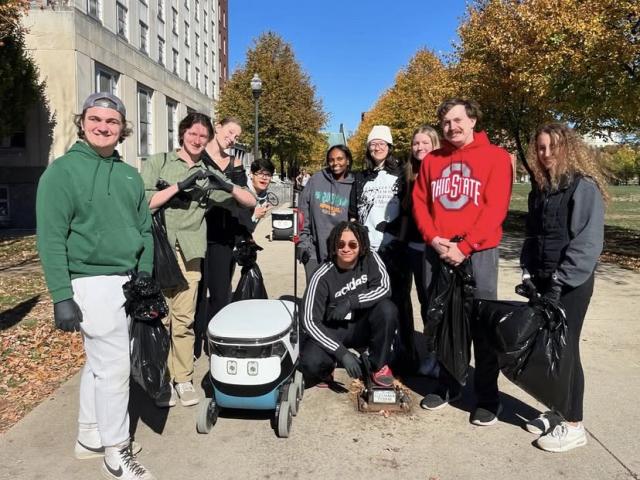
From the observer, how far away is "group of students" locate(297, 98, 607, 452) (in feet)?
10.1

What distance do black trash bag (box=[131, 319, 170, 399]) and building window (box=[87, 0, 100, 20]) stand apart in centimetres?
1758

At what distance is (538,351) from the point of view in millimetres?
2998

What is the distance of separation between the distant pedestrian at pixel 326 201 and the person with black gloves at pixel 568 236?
1516 mm

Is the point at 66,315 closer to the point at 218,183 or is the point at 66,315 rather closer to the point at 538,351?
the point at 218,183

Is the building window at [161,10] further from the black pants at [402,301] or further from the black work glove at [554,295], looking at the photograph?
the black work glove at [554,295]

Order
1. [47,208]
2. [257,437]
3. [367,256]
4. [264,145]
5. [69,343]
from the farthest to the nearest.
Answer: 1. [264,145]
2. [69,343]
3. [367,256]
4. [257,437]
5. [47,208]

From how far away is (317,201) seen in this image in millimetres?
4352

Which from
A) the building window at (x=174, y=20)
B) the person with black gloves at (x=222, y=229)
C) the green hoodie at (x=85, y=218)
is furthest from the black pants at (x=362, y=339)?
the building window at (x=174, y=20)

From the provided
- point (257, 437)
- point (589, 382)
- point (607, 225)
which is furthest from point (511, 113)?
point (257, 437)

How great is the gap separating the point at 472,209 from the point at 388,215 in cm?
90

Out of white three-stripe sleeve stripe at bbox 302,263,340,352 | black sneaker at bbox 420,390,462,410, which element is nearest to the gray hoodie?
white three-stripe sleeve stripe at bbox 302,263,340,352

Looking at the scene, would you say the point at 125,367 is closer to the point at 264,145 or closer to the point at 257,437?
the point at 257,437

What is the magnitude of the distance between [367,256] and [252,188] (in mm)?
1136

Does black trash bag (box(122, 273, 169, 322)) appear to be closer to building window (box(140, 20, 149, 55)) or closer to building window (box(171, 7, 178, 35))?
building window (box(140, 20, 149, 55))
